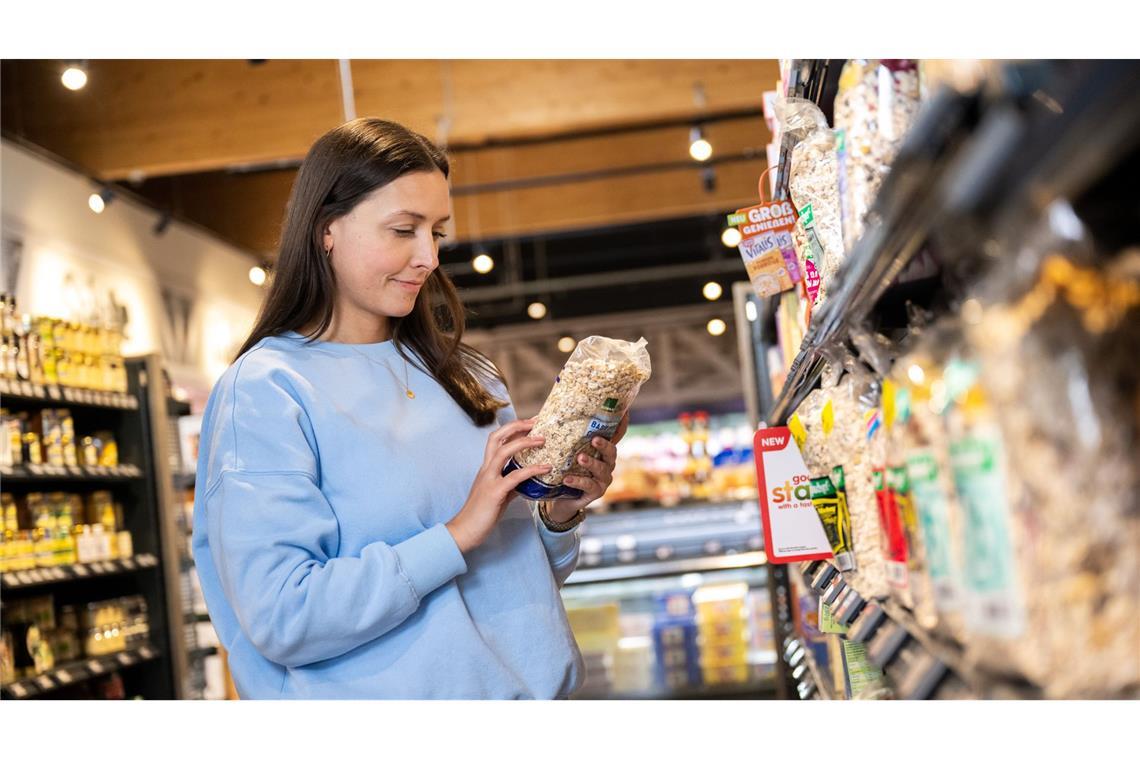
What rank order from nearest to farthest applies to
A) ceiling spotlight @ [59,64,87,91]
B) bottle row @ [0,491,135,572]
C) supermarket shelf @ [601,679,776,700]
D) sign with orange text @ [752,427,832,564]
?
1. sign with orange text @ [752,427,832,564]
2. bottle row @ [0,491,135,572]
3. ceiling spotlight @ [59,64,87,91]
4. supermarket shelf @ [601,679,776,700]

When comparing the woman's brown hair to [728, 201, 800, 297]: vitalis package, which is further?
[728, 201, 800, 297]: vitalis package

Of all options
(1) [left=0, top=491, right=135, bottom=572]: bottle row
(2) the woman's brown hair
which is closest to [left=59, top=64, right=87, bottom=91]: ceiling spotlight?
(1) [left=0, top=491, right=135, bottom=572]: bottle row

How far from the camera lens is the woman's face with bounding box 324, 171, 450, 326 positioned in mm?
1850

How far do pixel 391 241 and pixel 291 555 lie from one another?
51cm

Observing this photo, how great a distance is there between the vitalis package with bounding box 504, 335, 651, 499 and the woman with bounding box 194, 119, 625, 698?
3cm

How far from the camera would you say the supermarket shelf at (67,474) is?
4.55 meters

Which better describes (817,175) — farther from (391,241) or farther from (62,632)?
(62,632)

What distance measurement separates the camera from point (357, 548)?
178 centimetres

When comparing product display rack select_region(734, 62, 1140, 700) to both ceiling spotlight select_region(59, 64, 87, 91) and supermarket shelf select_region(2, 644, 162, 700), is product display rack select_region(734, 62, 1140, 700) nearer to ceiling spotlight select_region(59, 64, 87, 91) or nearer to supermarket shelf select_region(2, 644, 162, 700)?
supermarket shelf select_region(2, 644, 162, 700)

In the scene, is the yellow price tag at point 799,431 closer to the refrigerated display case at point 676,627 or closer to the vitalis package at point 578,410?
the vitalis package at point 578,410

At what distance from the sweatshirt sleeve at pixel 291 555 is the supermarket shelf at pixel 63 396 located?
3.16 m

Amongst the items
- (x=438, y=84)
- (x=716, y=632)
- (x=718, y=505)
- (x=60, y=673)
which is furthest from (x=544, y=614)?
(x=718, y=505)

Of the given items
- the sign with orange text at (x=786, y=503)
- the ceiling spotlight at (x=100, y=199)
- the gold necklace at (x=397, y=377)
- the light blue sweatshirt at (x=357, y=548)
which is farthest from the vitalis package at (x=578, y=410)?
→ the ceiling spotlight at (x=100, y=199)
